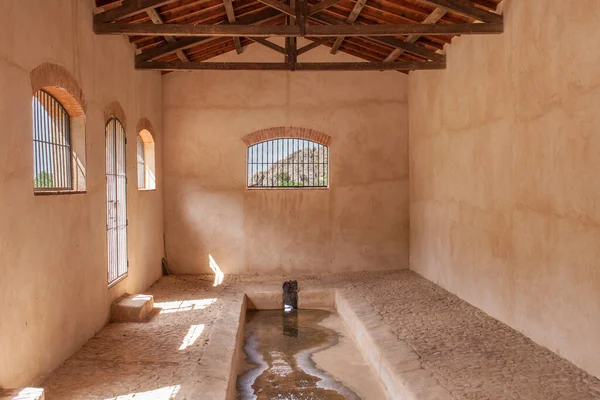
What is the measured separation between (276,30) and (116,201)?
3.29m

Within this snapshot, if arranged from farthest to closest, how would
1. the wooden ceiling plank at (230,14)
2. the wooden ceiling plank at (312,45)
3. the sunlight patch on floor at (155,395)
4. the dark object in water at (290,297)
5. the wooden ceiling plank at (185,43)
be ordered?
the dark object in water at (290,297) → the wooden ceiling plank at (312,45) → the wooden ceiling plank at (185,43) → the wooden ceiling plank at (230,14) → the sunlight patch on floor at (155,395)

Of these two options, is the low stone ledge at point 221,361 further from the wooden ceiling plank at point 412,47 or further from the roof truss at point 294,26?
the wooden ceiling plank at point 412,47

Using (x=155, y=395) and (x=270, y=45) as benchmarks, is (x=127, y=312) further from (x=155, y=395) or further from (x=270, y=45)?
(x=270, y=45)

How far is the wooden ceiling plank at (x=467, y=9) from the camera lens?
22.3ft

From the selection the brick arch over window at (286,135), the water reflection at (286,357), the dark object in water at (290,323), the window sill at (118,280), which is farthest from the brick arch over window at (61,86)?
the brick arch over window at (286,135)

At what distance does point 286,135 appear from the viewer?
11.4 meters

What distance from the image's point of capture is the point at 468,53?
8.24 meters

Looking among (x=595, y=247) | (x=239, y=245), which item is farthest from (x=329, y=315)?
(x=595, y=247)

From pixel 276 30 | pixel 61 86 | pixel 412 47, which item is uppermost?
pixel 412 47

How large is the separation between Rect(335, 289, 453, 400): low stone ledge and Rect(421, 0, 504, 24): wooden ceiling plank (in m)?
3.96

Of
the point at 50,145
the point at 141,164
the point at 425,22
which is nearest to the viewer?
the point at 50,145

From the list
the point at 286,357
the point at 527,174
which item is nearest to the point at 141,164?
the point at 286,357

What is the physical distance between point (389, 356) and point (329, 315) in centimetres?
361

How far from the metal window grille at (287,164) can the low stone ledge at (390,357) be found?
3.58 metres
